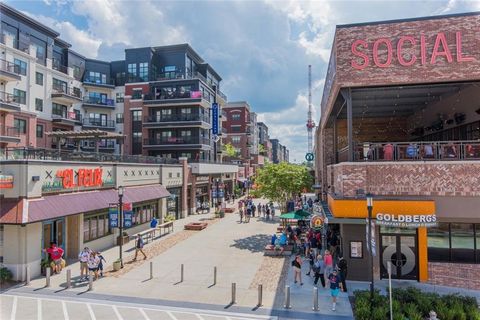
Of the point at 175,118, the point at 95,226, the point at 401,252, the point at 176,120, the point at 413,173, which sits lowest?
the point at 401,252

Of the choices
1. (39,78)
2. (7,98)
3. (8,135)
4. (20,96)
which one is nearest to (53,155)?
(8,135)

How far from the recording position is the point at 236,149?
8250 cm

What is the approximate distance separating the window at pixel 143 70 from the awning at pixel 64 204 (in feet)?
106

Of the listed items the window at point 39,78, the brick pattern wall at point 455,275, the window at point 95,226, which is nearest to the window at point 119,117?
the window at point 39,78

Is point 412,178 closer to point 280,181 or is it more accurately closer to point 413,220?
point 413,220

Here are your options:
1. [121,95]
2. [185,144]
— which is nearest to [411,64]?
[185,144]

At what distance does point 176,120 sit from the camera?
154 ft

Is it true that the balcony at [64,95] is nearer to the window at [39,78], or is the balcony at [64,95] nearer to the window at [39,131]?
the window at [39,78]

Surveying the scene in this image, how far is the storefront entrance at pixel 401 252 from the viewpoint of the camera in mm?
16328

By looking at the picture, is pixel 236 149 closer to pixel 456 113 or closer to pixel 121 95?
pixel 121 95

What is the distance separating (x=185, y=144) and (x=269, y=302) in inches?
1384

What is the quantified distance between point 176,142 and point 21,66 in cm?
2013

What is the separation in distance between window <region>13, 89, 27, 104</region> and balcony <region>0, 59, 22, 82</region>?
2278 millimetres

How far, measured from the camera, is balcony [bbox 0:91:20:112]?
30644 mm
